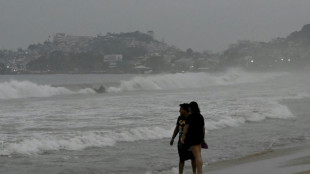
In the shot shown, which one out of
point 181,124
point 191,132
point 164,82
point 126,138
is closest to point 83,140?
point 126,138

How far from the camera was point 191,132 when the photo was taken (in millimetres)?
9688

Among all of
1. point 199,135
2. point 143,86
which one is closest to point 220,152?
point 199,135

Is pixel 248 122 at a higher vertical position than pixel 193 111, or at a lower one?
lower

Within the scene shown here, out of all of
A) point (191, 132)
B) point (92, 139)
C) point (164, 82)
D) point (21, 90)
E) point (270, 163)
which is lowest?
point (270, 163)

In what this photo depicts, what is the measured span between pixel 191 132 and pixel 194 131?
0.17 feet

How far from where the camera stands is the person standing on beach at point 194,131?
957 centimetres

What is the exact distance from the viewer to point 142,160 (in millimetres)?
13133

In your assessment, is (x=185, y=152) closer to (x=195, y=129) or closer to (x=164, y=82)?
(x=195, y=129)

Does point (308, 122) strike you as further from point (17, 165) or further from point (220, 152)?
point (17, 165)

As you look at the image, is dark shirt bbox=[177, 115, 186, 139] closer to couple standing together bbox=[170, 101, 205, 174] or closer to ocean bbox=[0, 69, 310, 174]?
couple standing together bbox=[170, 101, 205, 174]

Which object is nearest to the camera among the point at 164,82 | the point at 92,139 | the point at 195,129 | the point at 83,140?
the point at 195,129

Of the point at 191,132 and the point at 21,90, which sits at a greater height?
the point at 191,132

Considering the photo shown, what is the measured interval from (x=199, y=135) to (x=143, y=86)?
53675mm

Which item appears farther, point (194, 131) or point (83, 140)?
point (83, 140)
